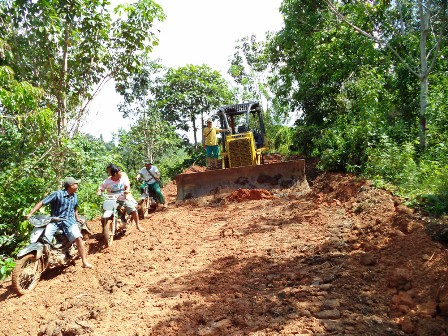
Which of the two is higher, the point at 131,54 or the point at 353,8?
the point at 353,8

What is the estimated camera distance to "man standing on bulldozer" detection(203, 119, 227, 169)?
10859 millimetres

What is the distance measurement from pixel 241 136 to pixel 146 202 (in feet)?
10.9

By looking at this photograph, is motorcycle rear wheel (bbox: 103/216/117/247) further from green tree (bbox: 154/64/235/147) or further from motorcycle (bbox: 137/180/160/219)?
green tree (bbox: 154/64/235/147)

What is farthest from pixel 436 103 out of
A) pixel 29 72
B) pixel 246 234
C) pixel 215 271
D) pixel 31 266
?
pixel 29 72

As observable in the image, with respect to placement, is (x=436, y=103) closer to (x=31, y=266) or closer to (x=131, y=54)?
(x=131, y=54)

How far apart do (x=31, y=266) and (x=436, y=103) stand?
8.53 meters

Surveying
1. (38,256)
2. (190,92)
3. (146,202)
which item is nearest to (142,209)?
(146,202)

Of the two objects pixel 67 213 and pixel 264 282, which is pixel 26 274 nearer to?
pixel 67 213

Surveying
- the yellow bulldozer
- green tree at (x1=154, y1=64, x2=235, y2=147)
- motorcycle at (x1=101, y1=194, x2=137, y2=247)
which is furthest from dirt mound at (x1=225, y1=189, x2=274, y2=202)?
green tree at (x1=154, y1=64, x2=235, y2=147)

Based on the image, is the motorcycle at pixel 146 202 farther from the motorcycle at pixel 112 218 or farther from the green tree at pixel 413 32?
the green tree at pixel 413 32

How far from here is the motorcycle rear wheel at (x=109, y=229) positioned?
616 cm

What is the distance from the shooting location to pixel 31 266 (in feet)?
16.0

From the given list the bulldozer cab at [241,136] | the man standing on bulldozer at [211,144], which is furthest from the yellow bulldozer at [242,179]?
the man standing on bulldozer at [211,144]

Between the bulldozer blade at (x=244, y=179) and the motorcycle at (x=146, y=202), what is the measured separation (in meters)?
0.64
